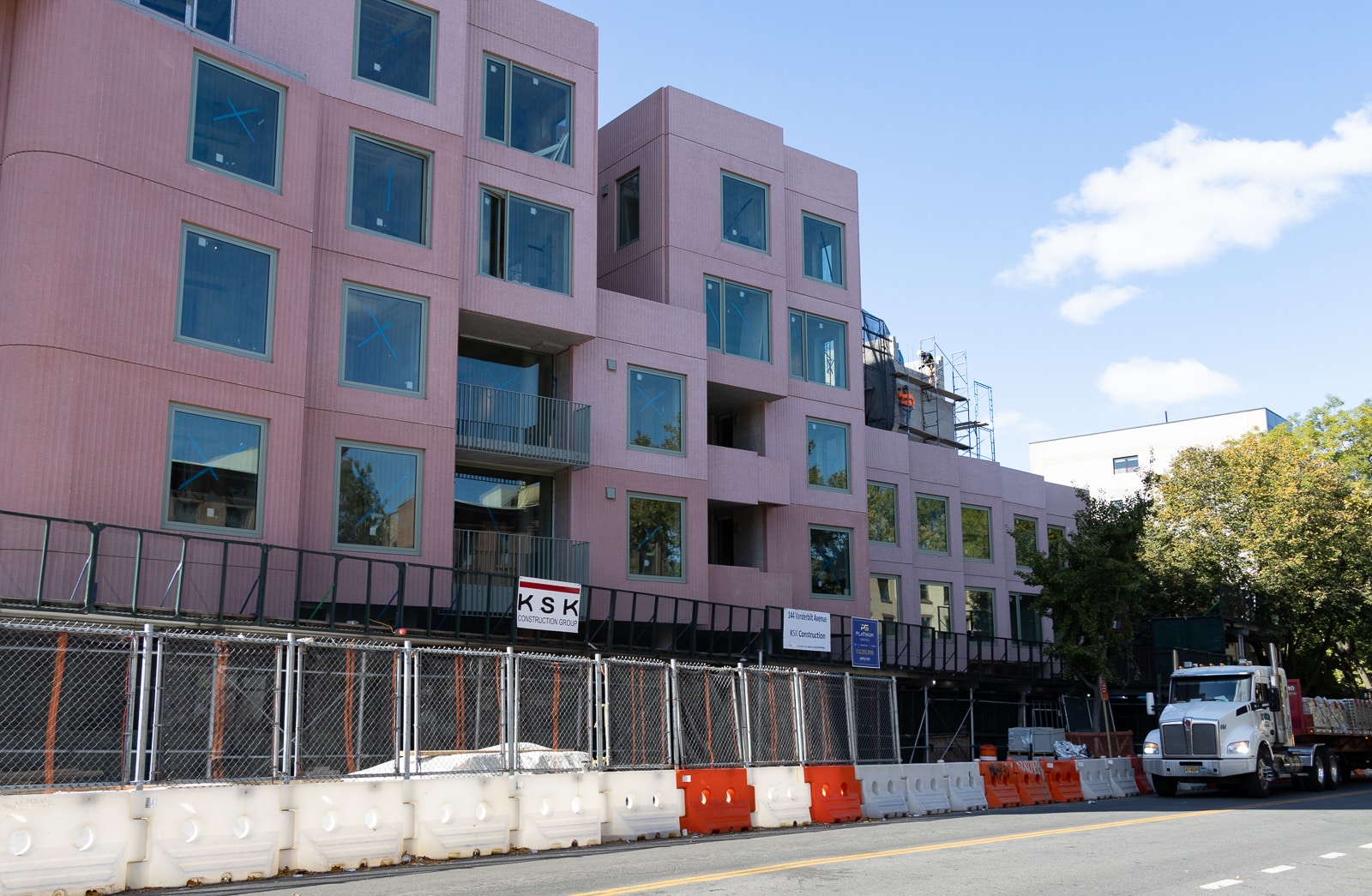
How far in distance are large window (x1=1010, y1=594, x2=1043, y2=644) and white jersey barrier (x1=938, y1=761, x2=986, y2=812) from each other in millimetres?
22352

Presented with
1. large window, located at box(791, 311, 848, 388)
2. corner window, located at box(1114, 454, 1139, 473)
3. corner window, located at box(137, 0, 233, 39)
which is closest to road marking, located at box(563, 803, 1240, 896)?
large window, located at box(791, 311, 848, 388)

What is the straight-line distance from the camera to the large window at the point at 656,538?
2956 centimetres

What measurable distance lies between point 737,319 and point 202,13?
1580 centimetres

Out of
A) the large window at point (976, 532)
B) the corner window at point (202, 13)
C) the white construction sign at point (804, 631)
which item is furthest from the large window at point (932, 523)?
the corner window at point (202, 13)

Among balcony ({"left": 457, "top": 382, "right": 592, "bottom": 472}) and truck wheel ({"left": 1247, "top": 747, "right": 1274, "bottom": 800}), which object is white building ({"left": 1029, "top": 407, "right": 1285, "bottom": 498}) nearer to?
truck wheel ({"left": 1247, "top": 747, "right": 1274, "bottom": 800})

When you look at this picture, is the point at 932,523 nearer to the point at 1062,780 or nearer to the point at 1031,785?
the point at 1062,780

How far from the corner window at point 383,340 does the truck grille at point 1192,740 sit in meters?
17.2

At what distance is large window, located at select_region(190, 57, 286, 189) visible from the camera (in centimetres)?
2242

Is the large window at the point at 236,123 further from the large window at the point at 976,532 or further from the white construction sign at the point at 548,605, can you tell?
the large window at the point at 976,532

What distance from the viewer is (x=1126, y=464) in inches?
3142

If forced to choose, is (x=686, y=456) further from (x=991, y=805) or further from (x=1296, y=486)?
(x=1296, y=486)

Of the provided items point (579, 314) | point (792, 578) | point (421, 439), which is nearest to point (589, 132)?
point (579, 314)

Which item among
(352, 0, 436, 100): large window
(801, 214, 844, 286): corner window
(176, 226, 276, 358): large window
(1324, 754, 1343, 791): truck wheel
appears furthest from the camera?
(801, 214, 844, 286): corner window

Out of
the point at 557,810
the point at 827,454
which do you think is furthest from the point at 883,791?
the point at 827,454
